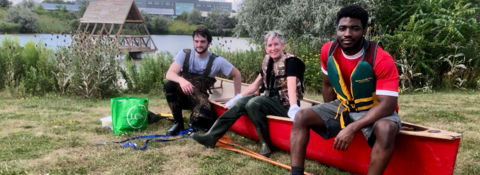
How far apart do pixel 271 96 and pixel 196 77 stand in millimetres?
1250

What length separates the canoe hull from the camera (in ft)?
8.00

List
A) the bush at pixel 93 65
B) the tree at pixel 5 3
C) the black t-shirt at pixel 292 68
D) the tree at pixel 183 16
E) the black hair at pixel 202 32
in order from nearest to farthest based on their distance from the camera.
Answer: the black t-shirt at pixel 292 68 → the black hair at pixel 202 32 → the bush at pixel 93 65 → the tree at pixel 5 3 → the tree at pixel 183 16

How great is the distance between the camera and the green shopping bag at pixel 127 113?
427cm

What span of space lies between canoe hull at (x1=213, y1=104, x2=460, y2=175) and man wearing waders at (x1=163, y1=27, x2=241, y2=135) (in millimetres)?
1190

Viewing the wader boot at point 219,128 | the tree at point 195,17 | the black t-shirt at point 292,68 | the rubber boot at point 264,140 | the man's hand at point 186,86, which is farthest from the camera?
the tree at point 195,17

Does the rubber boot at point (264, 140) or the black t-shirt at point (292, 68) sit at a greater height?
the black t-shirt at point (292, 68)

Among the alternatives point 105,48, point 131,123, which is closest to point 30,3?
point 105,48

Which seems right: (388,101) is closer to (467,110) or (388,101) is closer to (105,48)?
(467,110)

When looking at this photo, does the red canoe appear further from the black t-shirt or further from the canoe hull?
the black t-shirt

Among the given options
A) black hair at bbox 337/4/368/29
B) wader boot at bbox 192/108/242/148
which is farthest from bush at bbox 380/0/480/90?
black hair at bbox 337/4/368/29

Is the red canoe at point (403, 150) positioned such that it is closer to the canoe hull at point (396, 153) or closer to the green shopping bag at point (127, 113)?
the canoe hull at point (396, 153)

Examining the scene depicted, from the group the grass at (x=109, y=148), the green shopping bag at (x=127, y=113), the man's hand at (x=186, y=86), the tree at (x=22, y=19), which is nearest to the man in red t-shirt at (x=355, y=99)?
the grass at (x=109, y=148)

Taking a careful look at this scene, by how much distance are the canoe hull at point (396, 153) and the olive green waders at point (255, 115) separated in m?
0.09

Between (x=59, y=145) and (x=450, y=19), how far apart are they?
8472 millimetres
